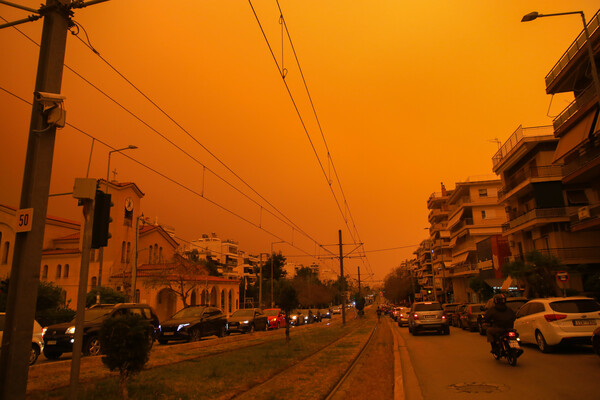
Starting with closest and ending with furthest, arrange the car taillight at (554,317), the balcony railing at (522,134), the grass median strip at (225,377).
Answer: the grass median strip at (225,377) → the car taillight at (554,317) → the balcony railing at (522,134)

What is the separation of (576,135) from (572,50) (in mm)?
5204

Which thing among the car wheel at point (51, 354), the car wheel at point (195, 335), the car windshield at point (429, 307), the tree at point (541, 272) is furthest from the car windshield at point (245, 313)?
the tree at point (541, 272)

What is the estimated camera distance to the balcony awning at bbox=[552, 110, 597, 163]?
2369cm

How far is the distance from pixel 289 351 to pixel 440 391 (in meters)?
7.01

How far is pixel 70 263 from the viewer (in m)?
43.2

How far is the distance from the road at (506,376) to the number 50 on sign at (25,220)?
655cm

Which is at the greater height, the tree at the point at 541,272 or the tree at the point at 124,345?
the tree at the point at 541,272

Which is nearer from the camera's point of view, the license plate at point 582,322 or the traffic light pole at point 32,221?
the traffic light pole at point 32,221

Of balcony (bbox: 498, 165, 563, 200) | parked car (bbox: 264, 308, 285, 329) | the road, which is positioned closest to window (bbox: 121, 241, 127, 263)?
parked car (bbox: 264, 308, 285, 329)

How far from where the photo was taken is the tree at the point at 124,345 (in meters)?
6.90

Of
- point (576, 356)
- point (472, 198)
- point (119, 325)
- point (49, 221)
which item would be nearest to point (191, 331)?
point (119, 325)

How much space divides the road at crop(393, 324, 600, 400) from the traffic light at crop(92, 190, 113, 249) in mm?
5772

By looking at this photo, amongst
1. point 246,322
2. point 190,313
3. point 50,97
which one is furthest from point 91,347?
point 246,322

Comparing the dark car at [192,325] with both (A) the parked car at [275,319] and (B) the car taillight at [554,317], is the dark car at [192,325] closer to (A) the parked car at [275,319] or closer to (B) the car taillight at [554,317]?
(A) the parked car at [275,319]
